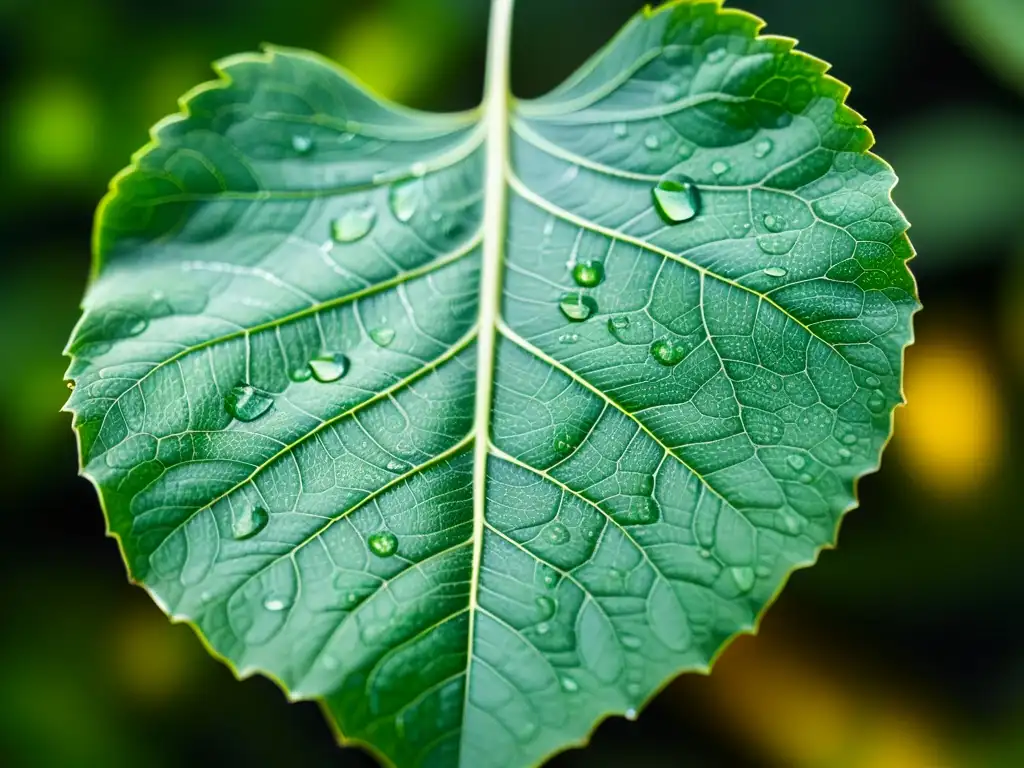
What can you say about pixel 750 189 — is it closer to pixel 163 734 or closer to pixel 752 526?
pixel 752 526

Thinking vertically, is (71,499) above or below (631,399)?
below

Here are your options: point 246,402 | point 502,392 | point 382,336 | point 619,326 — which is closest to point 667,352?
point 619,326

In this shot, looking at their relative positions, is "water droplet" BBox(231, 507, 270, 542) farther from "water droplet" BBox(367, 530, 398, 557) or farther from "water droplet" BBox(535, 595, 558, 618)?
"water droplet" BBox(535, 595, 558, 618)

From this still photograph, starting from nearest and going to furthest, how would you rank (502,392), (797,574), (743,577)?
1. (743,577)
2. (502,392)
3. (797,574)

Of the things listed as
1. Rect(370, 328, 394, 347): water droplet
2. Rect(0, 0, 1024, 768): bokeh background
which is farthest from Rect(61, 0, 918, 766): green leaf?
Rect(0, 0, 1024, 768): bokeh background

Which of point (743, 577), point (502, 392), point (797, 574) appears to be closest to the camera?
point (743, 577)

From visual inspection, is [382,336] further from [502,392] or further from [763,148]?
[763,148]

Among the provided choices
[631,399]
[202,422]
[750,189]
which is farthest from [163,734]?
[750,189]
